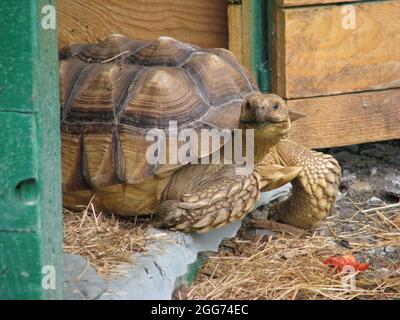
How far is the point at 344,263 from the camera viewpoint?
4.00 metres

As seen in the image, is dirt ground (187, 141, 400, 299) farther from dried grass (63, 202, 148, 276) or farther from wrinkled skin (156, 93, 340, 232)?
dried grass (63, 202, 148, 276)

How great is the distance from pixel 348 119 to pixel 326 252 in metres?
1.10

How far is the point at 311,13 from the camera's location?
187 inches

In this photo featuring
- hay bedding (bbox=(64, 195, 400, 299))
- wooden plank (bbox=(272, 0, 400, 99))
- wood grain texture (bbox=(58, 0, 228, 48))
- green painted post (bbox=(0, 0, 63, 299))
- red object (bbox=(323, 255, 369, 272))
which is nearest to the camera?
green painted post (bbox=(0, 0, 63, 299))

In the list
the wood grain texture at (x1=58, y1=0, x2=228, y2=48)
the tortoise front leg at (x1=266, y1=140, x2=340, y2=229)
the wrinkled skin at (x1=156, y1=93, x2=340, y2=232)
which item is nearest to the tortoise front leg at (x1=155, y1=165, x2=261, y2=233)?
the wrinkled skin at (x1=156, y1=93, x2=340, y2=232)

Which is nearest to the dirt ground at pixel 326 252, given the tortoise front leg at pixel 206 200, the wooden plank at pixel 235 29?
the tortoise front leg at pixel 206 200

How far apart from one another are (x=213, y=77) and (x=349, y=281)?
115 cm

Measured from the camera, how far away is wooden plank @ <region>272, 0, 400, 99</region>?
4762 millimetres

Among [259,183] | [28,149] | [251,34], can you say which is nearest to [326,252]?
[259,183]

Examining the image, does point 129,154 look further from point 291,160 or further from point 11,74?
point 11,74

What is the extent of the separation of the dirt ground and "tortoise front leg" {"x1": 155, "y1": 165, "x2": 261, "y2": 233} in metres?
0.24

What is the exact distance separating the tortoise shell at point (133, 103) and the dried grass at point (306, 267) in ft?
1.85

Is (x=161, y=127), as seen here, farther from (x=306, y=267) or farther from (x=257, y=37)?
(x=257, y=37)

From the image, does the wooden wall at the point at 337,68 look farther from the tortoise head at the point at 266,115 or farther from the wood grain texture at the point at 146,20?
the tortoise head at the point at 266,115
